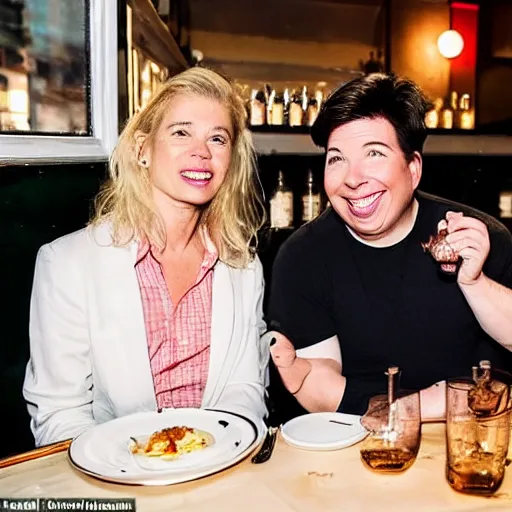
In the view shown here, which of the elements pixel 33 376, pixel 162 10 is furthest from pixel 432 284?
pixel 162 10

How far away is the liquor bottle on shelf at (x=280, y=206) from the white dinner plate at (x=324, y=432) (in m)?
1.13

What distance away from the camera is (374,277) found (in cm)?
140

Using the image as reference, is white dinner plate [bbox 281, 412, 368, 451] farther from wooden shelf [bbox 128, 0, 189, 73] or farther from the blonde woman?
wooden shelf [bbox 128, 0, 189, 73]

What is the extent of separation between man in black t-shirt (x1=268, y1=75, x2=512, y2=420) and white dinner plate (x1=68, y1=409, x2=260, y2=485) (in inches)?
14.1

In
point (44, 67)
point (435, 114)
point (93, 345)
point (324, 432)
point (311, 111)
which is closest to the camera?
point (324, 432)

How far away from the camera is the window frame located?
4.47 feet

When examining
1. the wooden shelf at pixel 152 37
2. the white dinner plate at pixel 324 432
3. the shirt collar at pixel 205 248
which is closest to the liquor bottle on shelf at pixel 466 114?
the wooden shelf at pixel 152 37

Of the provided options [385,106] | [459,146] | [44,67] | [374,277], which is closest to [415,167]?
[385,106]

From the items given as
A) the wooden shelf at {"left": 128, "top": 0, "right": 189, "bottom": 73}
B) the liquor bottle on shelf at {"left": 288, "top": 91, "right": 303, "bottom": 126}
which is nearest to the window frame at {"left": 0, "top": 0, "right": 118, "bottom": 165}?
the wooden shelf at {"left": 128, "top": 0, "right": 189, "bottom": 73}

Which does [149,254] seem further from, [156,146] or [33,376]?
[33,376]

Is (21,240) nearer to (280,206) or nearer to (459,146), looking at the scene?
(280,206)

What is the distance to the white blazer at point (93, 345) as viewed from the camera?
1202 millimetres

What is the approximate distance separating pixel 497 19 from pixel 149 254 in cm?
218

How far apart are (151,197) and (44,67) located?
14.0 inches
